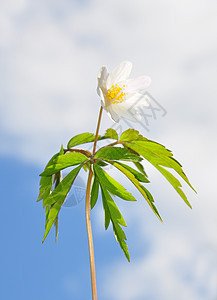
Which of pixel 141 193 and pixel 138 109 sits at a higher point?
pixel 138 109

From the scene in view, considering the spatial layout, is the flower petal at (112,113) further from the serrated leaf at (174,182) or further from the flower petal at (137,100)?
the serrated leaf at (174,182)

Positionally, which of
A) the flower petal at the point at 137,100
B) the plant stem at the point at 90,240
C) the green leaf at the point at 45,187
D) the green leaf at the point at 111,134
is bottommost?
the plant stem at the point at 90,240

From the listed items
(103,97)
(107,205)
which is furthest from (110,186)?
(103,97)

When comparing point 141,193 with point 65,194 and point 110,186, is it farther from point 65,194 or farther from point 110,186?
point 65,194

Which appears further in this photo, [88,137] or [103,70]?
[88,137]

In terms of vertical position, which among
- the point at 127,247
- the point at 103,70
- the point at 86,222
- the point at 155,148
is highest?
the point at 103,70

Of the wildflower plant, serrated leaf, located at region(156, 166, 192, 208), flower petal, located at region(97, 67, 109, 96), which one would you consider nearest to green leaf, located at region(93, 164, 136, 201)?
the wildflower plant

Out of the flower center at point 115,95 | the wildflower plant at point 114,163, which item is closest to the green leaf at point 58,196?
the wildflower plant at point 114,163

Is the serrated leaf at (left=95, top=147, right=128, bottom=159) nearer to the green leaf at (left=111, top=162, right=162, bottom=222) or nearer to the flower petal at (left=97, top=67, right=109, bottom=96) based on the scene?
the green leaf at (left=111, top=162, right=162, bottom=222)
